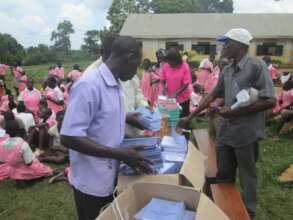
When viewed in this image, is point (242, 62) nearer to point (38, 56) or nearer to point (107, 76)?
point (107, 76)

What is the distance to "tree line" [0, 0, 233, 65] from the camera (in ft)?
82.7

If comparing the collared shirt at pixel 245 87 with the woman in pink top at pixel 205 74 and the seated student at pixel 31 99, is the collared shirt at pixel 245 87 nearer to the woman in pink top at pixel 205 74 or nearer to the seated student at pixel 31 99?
the seated student at pixel 31 99

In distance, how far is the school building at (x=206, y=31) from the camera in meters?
21.8

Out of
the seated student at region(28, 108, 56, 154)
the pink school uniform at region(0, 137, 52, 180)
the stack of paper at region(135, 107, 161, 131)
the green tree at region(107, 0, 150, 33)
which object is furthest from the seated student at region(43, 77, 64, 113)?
the green tree at region(107, 0, 150, 33)

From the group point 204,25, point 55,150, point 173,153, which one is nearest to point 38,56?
point 204,25

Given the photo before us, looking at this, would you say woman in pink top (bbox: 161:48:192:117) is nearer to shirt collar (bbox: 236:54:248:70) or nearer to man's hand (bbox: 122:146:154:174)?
shirt collar (bbox: 236:54:248:70)

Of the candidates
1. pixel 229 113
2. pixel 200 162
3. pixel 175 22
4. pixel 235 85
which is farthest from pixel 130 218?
pixel 175 22

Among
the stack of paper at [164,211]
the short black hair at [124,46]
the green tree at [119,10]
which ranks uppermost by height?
the green tree at [119,10]

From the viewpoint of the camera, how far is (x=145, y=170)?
163 cm

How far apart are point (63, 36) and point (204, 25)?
3593cm

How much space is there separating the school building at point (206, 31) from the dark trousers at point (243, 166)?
1909 centimetres

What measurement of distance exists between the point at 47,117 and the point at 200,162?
163 inches

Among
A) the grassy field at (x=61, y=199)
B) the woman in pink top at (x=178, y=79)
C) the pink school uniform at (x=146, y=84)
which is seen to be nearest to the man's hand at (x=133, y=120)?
the grassy field at (x=61, y=199)

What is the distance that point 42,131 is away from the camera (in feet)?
17.3
